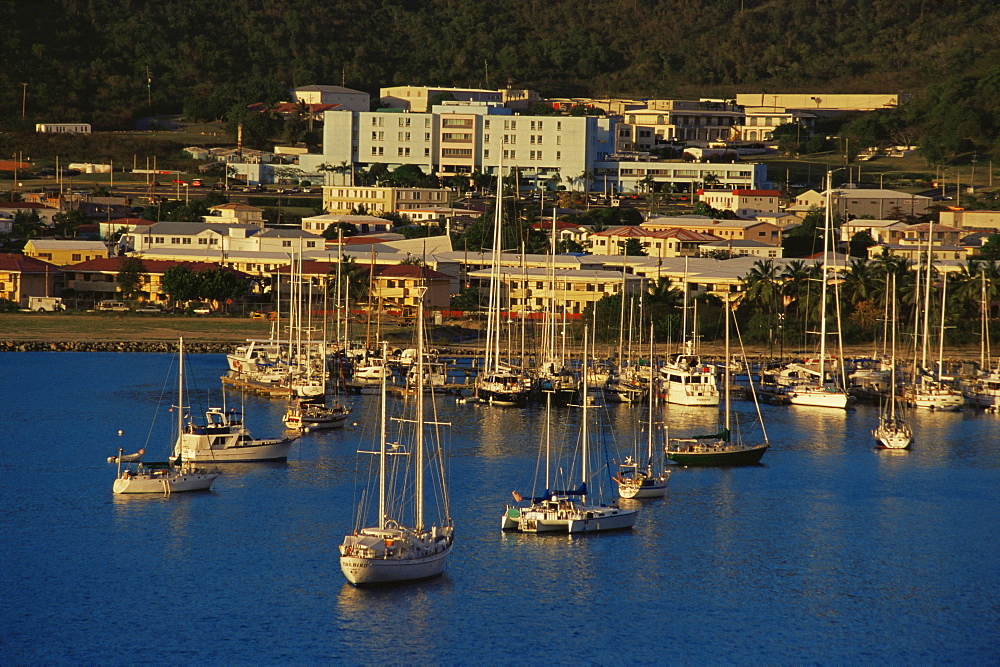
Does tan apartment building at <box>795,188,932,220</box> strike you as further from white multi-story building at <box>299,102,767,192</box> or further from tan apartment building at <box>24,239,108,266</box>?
tan apartment building at <box>24,239,108,266</box>

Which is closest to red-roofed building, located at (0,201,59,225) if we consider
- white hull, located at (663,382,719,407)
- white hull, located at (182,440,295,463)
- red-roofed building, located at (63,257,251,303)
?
red-roofed building, located at (63,257,251,303)

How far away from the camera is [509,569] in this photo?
100ft

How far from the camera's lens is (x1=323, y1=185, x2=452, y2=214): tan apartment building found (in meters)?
103

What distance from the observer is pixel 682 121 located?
13438 cm

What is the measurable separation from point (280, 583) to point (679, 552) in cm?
856

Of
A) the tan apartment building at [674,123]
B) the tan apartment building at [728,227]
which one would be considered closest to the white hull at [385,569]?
the tan apartment building at [728,227]

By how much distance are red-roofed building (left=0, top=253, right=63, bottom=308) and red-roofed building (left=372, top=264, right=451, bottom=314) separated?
15589mm

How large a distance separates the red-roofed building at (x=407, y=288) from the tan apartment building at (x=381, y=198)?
27475mm

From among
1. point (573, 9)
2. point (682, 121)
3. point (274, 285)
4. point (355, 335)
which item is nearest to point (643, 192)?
point (682, 121)

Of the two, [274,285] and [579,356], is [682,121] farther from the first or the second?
[579,356]

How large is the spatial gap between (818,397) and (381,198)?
55.0m

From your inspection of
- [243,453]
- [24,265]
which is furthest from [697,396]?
[24,265]

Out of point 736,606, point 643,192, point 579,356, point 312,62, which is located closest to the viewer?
point 736,606

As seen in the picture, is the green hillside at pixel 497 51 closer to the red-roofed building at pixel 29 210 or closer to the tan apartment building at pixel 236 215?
the red-roofed building at pixel 29 210
